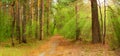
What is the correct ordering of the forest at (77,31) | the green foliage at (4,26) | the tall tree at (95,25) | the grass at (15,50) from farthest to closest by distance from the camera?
1. the green foliage at (4,26)
2. the tall tree at (95,25)
3. the forest at (77,31)
4. the grass at (15,50)

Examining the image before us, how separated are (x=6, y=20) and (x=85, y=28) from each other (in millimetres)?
8962

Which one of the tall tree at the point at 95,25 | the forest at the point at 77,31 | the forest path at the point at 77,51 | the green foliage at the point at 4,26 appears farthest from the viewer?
the green foliage at the point at 4,26

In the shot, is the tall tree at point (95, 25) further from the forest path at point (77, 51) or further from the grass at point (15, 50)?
the grass at point (15, 50)

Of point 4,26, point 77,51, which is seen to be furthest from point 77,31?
point 77,51

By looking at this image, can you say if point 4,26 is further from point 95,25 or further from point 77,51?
point 77,51

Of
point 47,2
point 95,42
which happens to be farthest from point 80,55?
point 47,2

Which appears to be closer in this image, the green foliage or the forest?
the forest

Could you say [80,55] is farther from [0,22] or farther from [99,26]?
[0,22]

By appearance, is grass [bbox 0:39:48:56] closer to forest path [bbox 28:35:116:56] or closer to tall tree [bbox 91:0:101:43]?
forest path [bbox 28:35:116:56]

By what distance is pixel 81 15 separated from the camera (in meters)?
29.0

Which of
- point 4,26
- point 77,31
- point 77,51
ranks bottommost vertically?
point 77,51

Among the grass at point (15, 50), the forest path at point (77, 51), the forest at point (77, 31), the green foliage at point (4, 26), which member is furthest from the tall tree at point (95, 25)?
the green foliage at point (4, 26)

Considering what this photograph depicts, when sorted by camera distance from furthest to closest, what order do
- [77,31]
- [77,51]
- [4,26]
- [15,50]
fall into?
1. [4,26]
2. [77,31]
3. [15,50]
4. [77,51]

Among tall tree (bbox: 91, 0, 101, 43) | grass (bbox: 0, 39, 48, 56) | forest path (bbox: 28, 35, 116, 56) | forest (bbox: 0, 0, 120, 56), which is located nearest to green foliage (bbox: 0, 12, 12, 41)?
forest (bbox: 0, 0, 120, 56)
